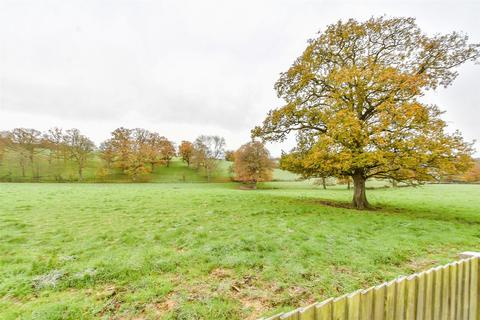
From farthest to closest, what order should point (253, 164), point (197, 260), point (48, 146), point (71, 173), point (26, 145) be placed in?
1. point (48, 146)
2. point (26, 145)
3. point (71, 173)
4. point (253, 164)
5. point (197, 260)

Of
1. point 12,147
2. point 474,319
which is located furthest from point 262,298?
point 12,147

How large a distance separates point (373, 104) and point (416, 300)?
1351cm

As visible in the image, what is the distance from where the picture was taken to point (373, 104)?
13102 mm

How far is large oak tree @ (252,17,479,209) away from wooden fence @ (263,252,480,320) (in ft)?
29.7

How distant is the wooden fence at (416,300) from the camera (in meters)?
1.83

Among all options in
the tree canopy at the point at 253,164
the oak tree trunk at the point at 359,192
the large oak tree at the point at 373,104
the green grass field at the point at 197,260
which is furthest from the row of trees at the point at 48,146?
the oak tree trunk at the point at 359,192

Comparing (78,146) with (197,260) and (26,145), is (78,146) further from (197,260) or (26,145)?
(197,260)

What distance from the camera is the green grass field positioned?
3.68 meters

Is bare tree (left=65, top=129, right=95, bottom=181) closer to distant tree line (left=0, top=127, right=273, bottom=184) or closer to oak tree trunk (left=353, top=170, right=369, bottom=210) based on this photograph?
distant tree line (left=0, top=127, right=273, bottom=184)

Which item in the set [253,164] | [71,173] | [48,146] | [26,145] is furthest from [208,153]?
[26,145]

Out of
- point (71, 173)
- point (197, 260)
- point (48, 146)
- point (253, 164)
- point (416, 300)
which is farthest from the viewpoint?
point (48, 146)

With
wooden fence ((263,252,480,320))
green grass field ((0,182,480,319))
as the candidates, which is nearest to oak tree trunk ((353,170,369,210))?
green grass field ((0,182,480,319))

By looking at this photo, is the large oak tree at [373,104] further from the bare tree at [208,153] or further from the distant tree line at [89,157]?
the bare tree at [208,153]

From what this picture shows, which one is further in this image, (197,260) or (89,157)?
(89,157)
